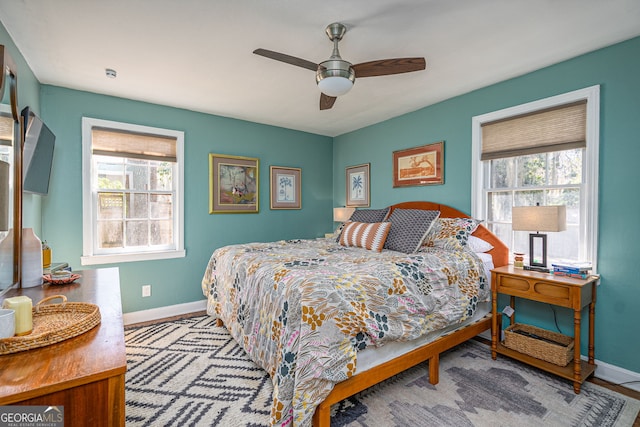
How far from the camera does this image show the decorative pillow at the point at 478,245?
9.36 feet

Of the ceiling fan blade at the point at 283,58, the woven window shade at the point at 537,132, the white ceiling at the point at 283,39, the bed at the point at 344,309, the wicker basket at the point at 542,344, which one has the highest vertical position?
the white ceiling at the point at 283,39

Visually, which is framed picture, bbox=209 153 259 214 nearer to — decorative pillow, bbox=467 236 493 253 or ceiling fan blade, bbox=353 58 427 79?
ceiling fan blade, bbox=353 58 427 79

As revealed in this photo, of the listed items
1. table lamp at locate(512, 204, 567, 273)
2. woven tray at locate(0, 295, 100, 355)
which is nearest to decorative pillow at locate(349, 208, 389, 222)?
table lamp at locate(512, 204, 567, 273)

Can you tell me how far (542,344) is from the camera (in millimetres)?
2262

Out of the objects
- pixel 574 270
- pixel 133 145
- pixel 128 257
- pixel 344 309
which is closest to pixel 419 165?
pixel 574 270

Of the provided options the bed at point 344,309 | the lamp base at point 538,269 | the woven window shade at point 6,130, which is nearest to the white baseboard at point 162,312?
the bed at point 344,309

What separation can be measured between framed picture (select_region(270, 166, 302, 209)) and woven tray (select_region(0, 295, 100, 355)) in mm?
3155

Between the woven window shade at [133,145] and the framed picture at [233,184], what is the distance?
0.50m

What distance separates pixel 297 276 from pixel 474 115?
2.57 m

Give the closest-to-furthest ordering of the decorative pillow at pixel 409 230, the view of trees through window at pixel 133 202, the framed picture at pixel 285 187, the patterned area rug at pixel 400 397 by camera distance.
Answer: the patterned area rug at pixel 400 397
the decorative pillow at pixel 409 230
the view of trees through window at pixel 133 202
the framed picture at pixel 285 187

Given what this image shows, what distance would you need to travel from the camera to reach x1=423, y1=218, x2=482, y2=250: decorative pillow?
278 centimetres

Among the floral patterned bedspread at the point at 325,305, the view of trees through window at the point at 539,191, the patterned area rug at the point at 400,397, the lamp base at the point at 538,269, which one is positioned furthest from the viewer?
the view of trees through window at the point at 539,191

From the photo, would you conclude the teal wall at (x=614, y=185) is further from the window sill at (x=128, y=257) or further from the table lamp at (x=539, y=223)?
the window sill at (x=128, y=257)

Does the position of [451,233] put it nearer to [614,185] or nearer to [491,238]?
[491,238]
